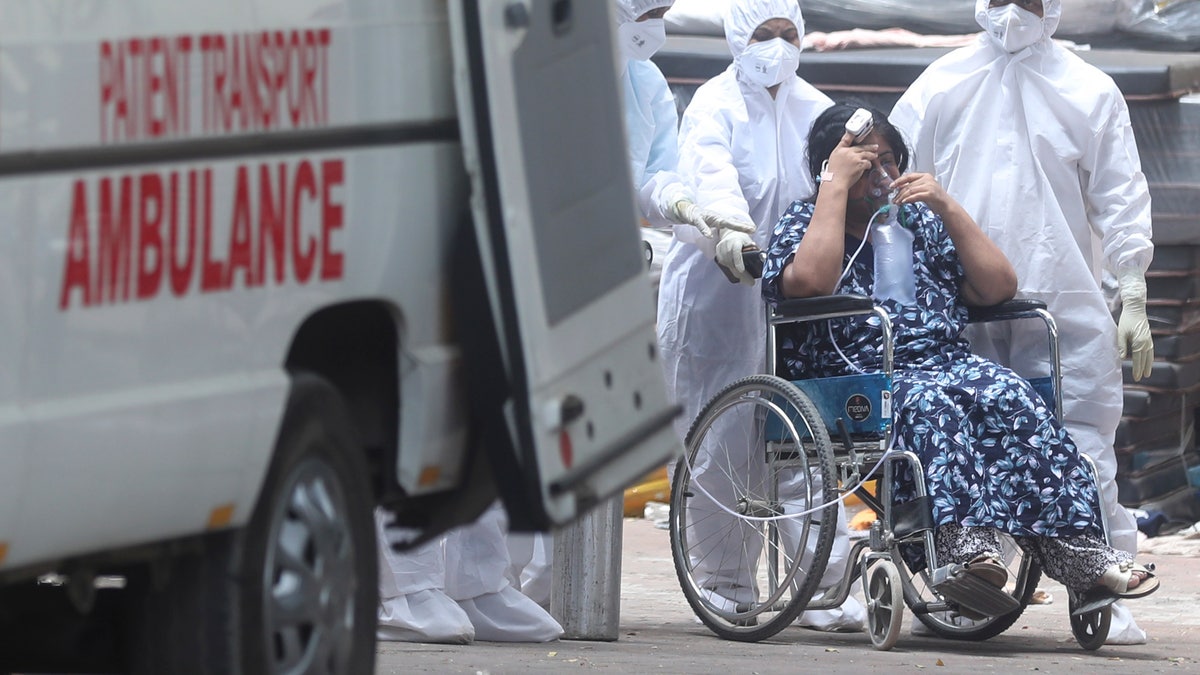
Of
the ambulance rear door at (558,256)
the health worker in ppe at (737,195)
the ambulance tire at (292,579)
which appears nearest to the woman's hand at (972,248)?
the health worker in ppe at (737,195)

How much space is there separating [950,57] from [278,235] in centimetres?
447

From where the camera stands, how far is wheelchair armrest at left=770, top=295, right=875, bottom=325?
20.2ft

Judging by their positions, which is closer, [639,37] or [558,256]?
[558,256]

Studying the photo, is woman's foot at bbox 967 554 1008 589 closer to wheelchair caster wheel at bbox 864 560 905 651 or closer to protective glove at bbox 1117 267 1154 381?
wheelchair caster wheel at bbox 864 560 905 651

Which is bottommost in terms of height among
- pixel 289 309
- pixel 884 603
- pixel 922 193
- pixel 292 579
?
pixel 884 603

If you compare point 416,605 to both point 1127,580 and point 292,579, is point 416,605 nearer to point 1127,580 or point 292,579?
point 1127,580

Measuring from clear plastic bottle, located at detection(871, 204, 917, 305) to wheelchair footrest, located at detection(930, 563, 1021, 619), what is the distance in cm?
96

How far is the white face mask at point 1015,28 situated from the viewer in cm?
718

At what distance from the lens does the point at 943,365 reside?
6352 millimetres

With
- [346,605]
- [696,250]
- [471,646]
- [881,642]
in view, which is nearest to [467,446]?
[346,605]

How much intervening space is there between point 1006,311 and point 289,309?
146 inches

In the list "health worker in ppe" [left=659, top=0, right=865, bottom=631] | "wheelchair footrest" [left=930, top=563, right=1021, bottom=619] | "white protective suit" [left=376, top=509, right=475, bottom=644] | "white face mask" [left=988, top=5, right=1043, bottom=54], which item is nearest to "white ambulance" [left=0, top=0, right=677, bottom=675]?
"white protective suit" [left=376, top=509, right=475, bottom=644]

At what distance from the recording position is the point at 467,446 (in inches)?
147

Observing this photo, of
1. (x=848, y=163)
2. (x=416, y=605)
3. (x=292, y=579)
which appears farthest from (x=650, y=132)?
(x=292, y=579)
